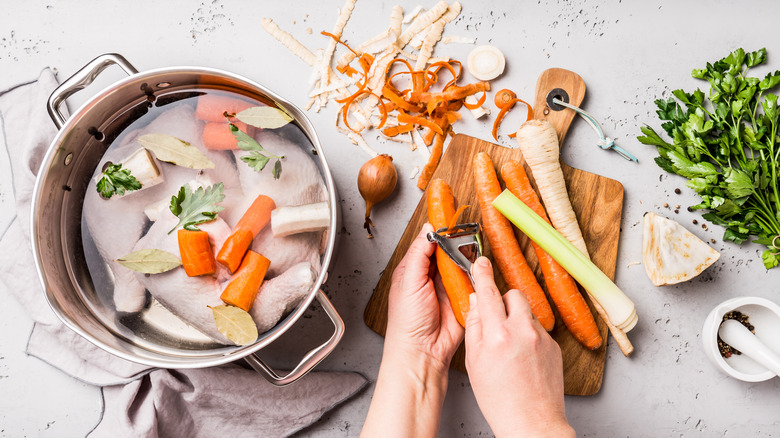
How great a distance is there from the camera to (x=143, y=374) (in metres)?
1.61

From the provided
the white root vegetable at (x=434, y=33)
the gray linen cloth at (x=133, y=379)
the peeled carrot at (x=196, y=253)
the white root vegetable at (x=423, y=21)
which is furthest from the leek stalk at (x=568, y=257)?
the peeled carrot at (x=196, y=253)

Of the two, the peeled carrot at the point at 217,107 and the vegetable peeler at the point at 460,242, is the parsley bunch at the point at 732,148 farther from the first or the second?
the peeled carrot at the point at 217,107

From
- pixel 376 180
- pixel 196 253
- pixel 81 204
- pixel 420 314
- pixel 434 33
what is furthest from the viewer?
pixel 434 33

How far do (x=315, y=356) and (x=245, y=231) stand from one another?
425mm

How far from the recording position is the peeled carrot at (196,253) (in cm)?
127

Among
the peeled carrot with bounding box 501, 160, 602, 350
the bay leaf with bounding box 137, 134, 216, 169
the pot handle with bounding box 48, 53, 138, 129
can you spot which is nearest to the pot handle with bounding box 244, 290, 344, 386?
the bay leaf with bounding box 137, 134, 216, 169

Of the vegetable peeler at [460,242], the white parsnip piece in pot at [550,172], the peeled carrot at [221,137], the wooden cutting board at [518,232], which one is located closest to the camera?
the peeled carrot at [221,137]

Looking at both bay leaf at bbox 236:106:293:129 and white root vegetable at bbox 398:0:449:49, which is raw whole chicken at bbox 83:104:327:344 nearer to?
bay leaf at bbox 236:106:293:129

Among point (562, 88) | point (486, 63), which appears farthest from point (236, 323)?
point (562, 88)

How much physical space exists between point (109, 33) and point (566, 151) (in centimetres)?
173

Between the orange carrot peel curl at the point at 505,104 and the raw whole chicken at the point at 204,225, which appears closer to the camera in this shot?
the raw whole chicken at the point at 204,225

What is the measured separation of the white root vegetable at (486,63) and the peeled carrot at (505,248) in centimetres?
31

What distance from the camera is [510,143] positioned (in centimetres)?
172

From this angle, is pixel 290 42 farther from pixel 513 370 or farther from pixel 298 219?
pixel 513 370
